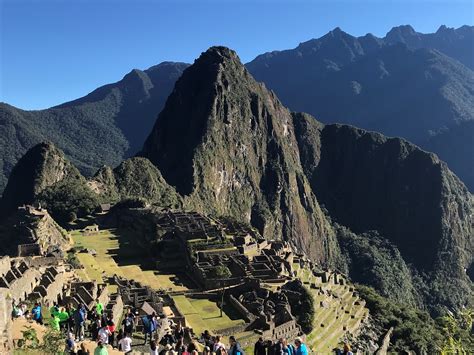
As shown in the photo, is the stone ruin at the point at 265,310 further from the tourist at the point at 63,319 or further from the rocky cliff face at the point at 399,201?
the rocky cliff face at the point at 399,201

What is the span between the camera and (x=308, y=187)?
527 feet

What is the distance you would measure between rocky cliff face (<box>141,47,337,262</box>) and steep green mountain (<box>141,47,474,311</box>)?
1.12ft

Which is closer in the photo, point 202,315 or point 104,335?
point 104,335

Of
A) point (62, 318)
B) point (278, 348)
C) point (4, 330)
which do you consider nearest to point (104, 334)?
point (62, 318)

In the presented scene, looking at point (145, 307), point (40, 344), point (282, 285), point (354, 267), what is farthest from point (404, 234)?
point (40, 344)

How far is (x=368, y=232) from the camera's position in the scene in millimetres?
164500

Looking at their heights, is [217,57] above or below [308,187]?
above

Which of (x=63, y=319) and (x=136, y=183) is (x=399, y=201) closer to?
(x=136, y=183)

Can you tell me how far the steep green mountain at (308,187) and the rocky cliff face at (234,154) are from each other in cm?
34

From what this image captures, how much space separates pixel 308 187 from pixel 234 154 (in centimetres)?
3197

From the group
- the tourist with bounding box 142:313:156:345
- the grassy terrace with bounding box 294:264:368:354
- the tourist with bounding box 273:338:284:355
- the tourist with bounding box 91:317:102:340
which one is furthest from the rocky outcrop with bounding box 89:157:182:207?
the tourist with bounding box 273:338:284:355

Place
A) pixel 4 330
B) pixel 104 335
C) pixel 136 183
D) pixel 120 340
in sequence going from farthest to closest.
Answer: pixel 136 183 → pixel 120 340 → pixel 104 335 → pixel 4 330

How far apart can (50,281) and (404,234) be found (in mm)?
153018

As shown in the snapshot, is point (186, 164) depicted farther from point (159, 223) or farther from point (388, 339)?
point (388, 339)
